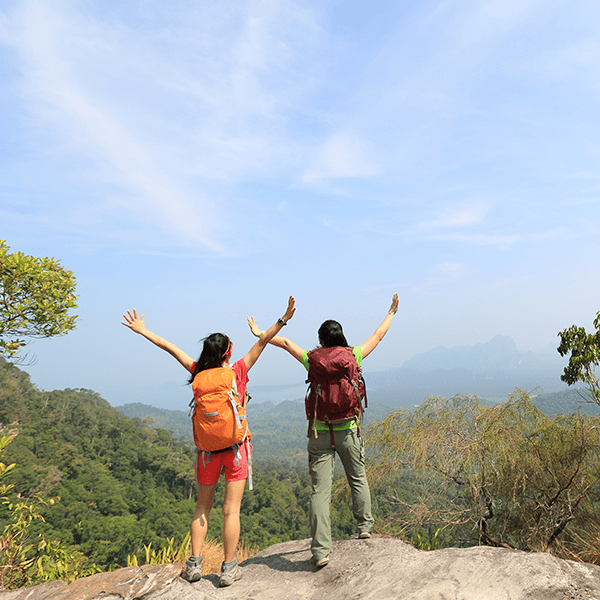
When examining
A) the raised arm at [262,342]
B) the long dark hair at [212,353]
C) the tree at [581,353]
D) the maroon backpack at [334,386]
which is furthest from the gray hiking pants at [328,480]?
the tree at [581,353]

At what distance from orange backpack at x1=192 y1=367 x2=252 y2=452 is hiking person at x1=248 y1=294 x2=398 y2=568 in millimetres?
538

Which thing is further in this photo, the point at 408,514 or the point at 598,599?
the point at 408,514

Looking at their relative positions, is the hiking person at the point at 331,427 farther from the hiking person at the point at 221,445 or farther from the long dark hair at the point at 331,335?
the hiking person at the point at 221,445

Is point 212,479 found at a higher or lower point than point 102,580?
higher

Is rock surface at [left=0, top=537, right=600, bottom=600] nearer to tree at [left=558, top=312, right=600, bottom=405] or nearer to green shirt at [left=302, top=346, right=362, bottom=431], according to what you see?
green shirt at [left=302, top=346, right=362, bottom=431]

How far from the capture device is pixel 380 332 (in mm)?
3809

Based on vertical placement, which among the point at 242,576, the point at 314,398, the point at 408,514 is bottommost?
the point at 408,514

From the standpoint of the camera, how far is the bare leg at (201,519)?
3.11 m

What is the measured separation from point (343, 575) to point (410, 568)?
1.71 feet

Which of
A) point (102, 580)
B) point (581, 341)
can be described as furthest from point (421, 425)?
point (102, 580)

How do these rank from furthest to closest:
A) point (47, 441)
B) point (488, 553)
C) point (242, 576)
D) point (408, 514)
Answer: point (47, 441)
point (408, 514)
point (242, 576)
point (488, 553)

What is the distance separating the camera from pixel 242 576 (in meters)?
3.30

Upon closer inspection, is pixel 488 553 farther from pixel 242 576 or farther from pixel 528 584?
pixel 242 576

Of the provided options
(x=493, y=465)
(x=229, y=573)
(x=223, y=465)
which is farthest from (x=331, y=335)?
(x=493, y=465)
